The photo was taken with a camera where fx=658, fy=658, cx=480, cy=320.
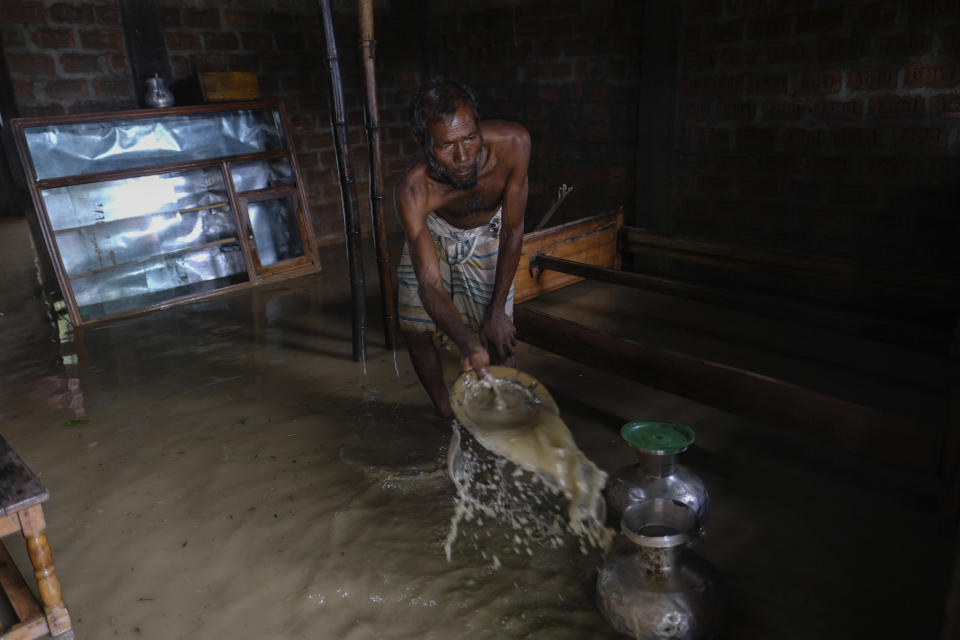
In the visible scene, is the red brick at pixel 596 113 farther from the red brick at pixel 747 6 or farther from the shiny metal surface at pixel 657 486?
the shiny metal surface at pixel 657 486

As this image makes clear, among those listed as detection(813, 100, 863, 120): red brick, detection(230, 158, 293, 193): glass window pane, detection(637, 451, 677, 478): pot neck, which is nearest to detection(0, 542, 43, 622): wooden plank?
detection(637, 451, 677, 478): pot neck

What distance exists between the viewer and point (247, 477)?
275cm

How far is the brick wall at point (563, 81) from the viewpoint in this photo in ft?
16.8

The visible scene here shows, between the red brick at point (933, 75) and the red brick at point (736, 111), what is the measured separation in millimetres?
902

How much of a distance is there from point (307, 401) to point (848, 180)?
11.6 ft

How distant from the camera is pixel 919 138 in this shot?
3.82 meters

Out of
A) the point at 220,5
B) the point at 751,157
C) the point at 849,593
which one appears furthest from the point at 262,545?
the point at 220,5

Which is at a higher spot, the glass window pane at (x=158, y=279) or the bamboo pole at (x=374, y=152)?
the bamboo pole at (x=374, y=152)

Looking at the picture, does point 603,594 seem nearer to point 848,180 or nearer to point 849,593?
point 849,593

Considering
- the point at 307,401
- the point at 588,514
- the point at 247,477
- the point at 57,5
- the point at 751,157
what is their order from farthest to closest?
1. the point at 57,5
2. the point at 751,157
3. the point at 307,401
4. the point at 247,477
5. the point at 588,514

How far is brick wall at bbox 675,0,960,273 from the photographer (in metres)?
3.74

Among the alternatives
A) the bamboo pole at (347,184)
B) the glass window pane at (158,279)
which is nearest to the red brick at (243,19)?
the glass window pane at (158,279)

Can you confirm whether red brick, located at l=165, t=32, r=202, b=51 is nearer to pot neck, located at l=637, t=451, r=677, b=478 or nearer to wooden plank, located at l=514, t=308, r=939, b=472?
wooden plank, located at l=514, t=308, r=939, b=472

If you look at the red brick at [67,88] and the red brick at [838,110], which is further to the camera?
the red brick at [67,88]
